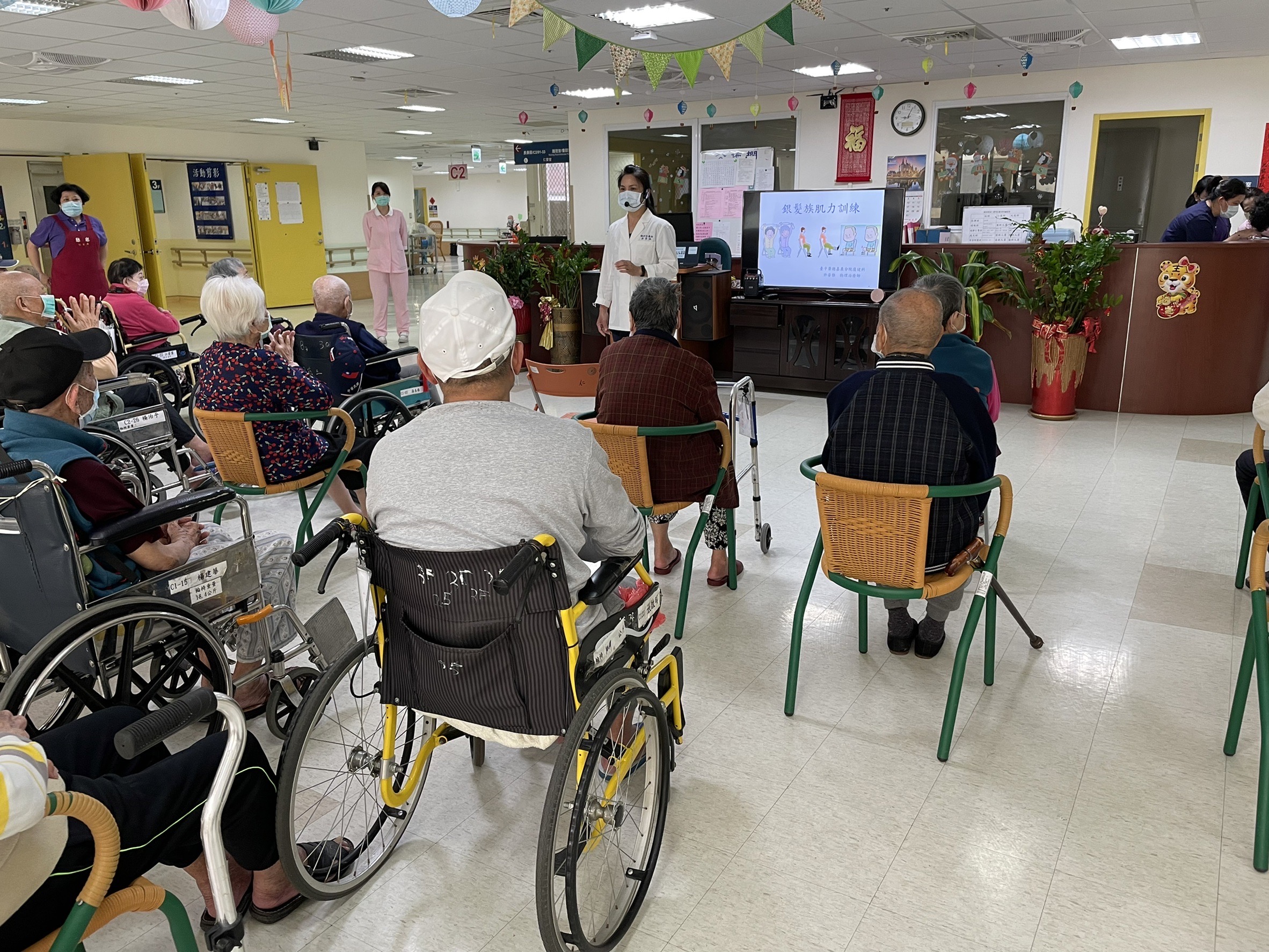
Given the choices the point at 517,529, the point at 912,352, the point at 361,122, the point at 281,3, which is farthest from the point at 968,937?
the point at 361,122

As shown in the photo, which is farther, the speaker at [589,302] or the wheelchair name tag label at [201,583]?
the speaker at [589,302]

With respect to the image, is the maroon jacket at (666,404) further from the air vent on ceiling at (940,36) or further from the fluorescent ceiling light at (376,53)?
the fluorescent ceiling light at (376,53)

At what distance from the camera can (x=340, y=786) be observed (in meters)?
2.21

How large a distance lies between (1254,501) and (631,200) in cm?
395

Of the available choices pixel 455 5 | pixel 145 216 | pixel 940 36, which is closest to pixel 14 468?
pixel 455 5

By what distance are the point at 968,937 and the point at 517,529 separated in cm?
122

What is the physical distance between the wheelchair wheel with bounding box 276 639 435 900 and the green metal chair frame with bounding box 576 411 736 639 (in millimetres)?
970

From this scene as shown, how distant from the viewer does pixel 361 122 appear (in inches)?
518

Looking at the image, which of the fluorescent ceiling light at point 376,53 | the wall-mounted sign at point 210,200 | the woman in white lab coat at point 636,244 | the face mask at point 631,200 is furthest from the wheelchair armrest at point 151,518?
the wall-mounted sign at point 210,200

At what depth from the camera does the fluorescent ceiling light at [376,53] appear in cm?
752

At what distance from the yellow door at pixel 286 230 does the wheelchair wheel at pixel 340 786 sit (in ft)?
43.5

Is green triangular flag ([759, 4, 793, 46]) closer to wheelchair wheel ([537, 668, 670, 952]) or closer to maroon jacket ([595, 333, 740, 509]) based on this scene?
maroon jacket ([595, 333, 740, 509])

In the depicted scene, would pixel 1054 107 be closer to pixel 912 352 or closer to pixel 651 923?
pixel 912 352

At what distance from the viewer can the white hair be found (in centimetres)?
338
